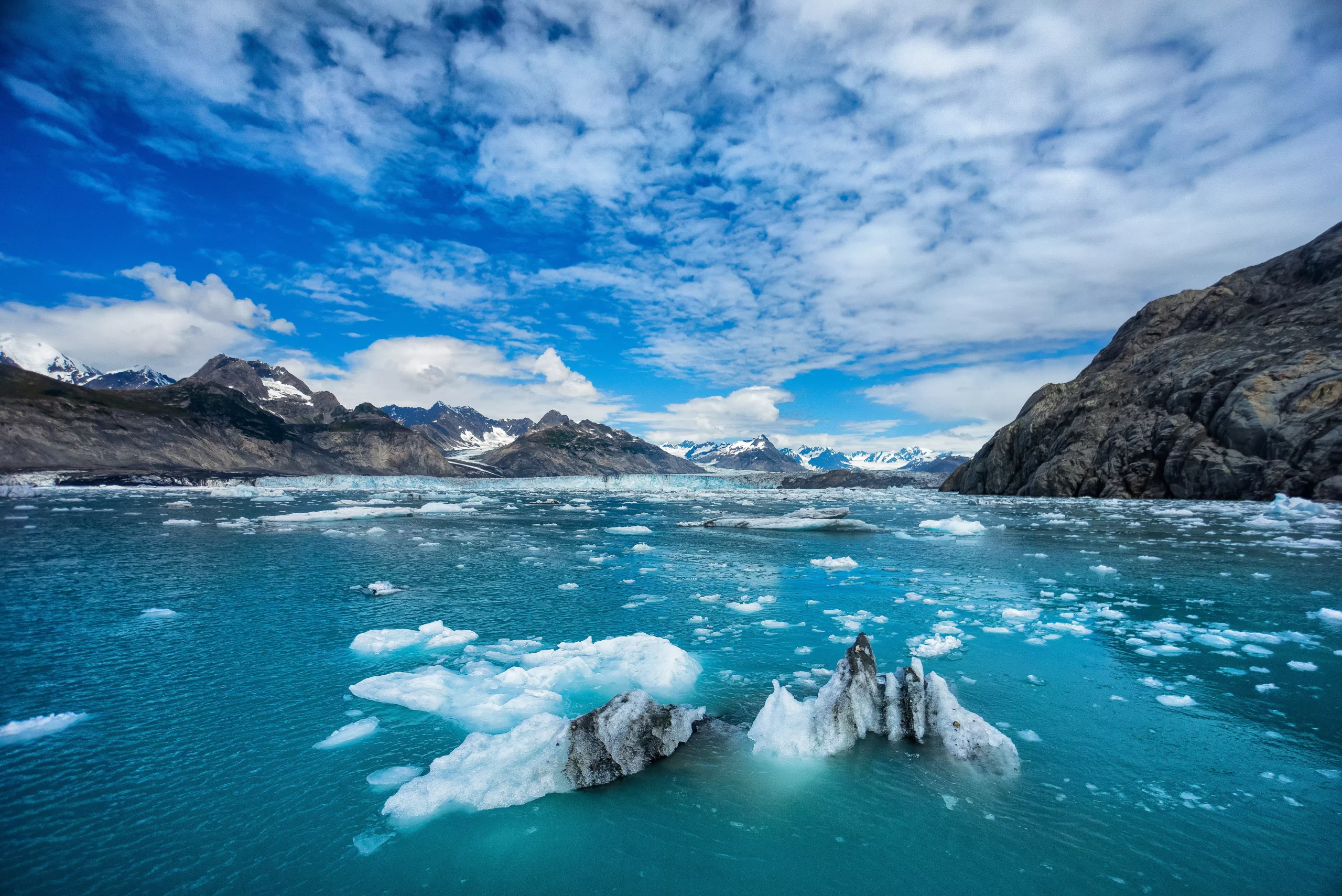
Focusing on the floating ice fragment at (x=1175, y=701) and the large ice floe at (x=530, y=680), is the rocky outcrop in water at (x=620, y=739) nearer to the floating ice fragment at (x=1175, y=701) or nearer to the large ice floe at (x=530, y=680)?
the large ice floe at (x=530, y=680)

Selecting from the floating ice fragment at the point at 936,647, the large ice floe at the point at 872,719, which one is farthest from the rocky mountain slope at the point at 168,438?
the floating ice fragment at the point at 936,647

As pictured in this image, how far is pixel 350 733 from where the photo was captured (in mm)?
7316

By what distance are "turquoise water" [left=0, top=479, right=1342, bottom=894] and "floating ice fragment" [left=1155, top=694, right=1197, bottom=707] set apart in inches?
6.9

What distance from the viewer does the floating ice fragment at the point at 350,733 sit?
7082 mm

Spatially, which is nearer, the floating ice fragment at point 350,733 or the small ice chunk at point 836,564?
the floating ice fragment at point 350,733

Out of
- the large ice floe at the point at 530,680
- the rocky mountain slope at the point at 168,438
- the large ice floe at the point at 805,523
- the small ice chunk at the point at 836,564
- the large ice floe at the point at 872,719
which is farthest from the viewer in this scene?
the rocky mountain slope at the point at 168,438

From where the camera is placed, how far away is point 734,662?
10172mm

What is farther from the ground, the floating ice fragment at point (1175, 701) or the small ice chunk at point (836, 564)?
the small ice chunk at point (836, 564)

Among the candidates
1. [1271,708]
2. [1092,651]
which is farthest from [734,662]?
[1271,708]

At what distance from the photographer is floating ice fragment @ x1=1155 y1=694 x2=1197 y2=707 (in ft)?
26.2

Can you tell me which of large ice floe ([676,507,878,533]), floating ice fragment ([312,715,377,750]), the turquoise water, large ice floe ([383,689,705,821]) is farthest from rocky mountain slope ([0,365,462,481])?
large ice floe ([383,689,705,821])

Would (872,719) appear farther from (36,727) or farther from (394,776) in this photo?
(36,727)

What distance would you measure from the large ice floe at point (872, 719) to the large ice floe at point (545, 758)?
1.29m

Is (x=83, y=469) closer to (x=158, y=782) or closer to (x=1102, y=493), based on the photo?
(x=158, y=782)
